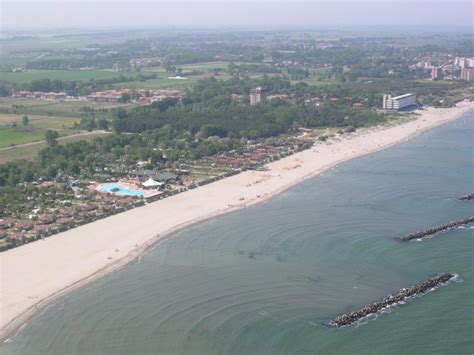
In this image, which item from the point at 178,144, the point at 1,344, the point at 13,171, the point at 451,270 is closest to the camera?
the point at 1,344

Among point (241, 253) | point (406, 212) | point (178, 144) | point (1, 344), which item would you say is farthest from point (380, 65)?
point (1, 344)

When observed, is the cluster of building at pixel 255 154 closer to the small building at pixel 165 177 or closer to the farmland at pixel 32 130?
the small building at pixel 165 177

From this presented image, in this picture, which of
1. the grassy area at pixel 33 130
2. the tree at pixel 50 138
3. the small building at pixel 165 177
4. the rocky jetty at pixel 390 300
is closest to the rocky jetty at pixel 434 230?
the rocky jetty at pixel 390 300

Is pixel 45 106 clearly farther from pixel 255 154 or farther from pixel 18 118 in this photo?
pixel 255 154

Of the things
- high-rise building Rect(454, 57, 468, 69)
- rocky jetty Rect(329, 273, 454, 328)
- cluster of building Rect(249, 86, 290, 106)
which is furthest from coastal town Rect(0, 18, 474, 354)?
high-rise building Rect(454, 57, 468, 69)

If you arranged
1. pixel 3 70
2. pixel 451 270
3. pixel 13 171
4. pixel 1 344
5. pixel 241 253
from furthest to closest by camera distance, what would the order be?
pixel 3 70, pixel 13 171, pixel 241 253, pixel 451 270, pixel 1 344

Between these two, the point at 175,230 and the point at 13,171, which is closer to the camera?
the point at 175,230

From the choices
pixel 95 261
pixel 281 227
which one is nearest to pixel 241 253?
pixel 281 227

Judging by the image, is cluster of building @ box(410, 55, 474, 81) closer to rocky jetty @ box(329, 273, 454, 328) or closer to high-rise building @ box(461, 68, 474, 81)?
high-rise building @ box(461, 68, 474, 81)

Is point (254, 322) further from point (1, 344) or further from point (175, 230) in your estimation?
point (175, 230)
